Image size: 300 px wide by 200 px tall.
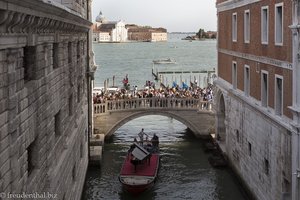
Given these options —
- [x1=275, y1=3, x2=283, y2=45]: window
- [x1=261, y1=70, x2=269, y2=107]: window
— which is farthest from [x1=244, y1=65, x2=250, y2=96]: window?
[x1=275, y1=3, x2=283, y2=45]: window

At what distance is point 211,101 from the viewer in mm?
32375

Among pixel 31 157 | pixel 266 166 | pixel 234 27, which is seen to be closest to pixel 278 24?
pixel 266 166

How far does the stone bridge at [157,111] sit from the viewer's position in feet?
102

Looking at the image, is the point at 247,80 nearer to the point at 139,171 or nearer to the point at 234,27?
the point at 234,27

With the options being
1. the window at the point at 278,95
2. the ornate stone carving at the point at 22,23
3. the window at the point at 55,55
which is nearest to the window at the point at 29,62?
the ornate stone carving at the point at 22,23

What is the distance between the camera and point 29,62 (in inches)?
405

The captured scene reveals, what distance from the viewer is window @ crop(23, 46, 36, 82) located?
10141mm

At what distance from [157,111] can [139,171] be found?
9460 mm

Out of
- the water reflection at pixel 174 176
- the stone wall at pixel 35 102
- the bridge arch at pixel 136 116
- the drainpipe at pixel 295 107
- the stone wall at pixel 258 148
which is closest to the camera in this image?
the stone wall at pixel 35 102

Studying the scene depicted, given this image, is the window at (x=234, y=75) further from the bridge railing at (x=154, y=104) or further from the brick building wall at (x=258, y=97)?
the bridge railing at (x=154, y=104)

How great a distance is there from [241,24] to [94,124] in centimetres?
1244

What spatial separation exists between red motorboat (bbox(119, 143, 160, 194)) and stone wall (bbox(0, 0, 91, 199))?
4.48 m

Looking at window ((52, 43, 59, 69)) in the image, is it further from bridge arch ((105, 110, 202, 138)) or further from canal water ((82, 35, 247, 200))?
bridge arch ((105, 110, 202, 138))

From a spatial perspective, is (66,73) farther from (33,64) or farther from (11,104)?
(11,104)
